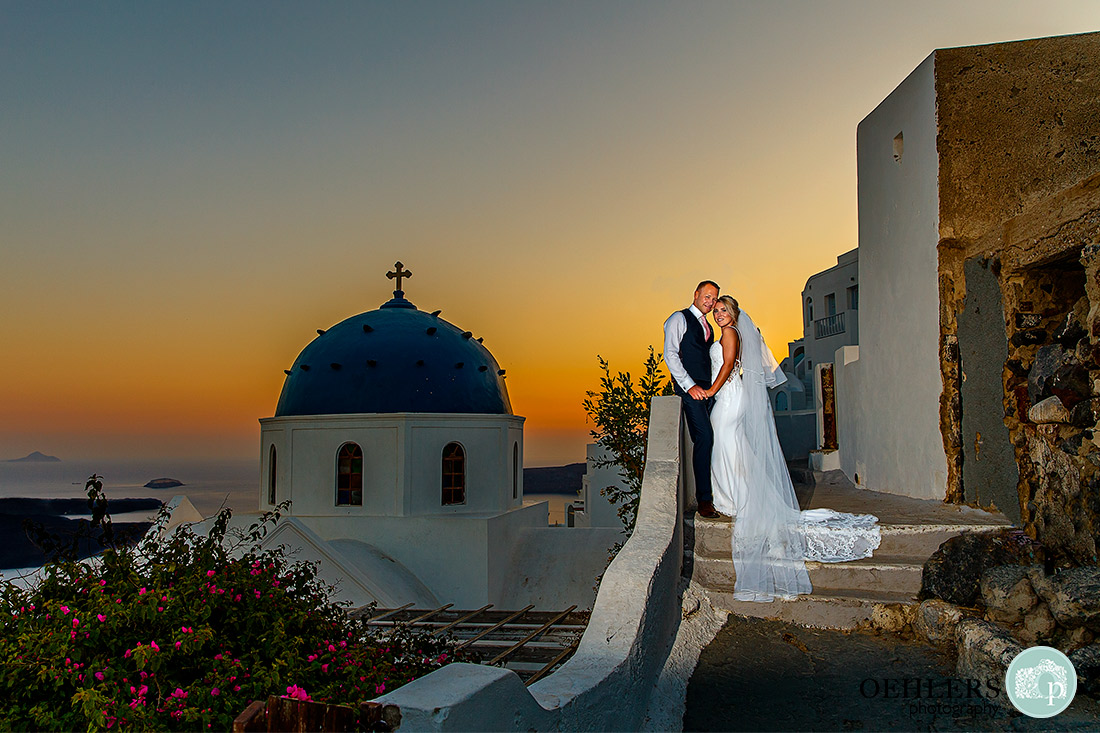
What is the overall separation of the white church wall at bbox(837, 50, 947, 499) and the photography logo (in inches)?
125

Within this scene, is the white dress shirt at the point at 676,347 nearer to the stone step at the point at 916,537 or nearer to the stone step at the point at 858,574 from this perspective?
the stone step at the point at 916,537

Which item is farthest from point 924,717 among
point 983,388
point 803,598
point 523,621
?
point 523,621

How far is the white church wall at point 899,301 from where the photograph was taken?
23.7ft

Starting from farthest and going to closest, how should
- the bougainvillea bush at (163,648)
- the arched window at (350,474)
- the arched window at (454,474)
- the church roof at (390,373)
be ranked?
the arched window at (454,474) → the church roof at (390,373) → the arched window at (350,474) → the bougainvillea bush at (163,648)

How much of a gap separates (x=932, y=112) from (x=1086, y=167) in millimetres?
1307

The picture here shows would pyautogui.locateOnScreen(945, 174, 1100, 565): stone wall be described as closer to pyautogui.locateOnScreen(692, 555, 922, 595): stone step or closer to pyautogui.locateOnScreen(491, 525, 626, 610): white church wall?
pyautogui.locateOnScreen(692, 555, 922, 595): stone step

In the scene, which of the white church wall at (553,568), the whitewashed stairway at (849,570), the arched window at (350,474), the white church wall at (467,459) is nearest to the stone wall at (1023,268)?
the whitewashed stairway at (849,570)

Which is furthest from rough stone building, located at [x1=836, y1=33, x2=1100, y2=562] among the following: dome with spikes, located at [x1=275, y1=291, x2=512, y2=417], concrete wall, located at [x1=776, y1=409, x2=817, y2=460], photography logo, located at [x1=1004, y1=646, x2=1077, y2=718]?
dome with spikes, located at [x1=275, y1=291, x2=512, y2=417]

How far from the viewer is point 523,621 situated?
1314 centimetres

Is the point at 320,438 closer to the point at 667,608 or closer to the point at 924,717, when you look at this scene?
the point at 667,608

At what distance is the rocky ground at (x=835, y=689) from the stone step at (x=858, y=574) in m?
0.36

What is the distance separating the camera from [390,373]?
22.0 m

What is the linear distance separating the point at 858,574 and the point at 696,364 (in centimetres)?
194

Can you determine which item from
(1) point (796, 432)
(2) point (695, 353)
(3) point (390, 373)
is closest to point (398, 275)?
(3) point (390, 373)
